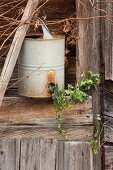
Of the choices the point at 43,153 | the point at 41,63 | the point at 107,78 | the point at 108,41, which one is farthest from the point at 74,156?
the point at 108,41

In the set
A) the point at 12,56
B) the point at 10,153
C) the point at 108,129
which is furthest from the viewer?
the point at 108,129

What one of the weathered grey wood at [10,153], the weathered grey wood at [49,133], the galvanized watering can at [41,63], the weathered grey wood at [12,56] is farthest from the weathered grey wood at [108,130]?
the weathered grey wood at [12,56]

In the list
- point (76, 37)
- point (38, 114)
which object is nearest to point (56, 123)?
point (38, 114)

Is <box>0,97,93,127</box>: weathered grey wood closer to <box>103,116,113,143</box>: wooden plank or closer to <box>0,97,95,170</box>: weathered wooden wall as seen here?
<box>0,97,95,170</box>: weathered wooden wall

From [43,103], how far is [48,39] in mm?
405

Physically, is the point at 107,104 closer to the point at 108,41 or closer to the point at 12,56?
the point at 108,41

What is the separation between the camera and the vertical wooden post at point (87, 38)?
3.28m

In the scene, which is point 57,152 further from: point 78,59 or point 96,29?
point 96,29

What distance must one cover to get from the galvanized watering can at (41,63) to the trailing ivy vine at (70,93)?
1.8 inches

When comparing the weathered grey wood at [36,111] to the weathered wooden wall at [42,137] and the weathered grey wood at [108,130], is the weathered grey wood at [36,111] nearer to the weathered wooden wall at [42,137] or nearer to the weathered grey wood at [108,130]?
the weathered wooden wall at [42,137]

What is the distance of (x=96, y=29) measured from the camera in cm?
332

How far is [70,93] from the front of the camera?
3.24 meters

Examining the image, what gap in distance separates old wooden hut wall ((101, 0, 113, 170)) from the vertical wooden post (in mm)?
47

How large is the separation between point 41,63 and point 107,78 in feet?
1.42
